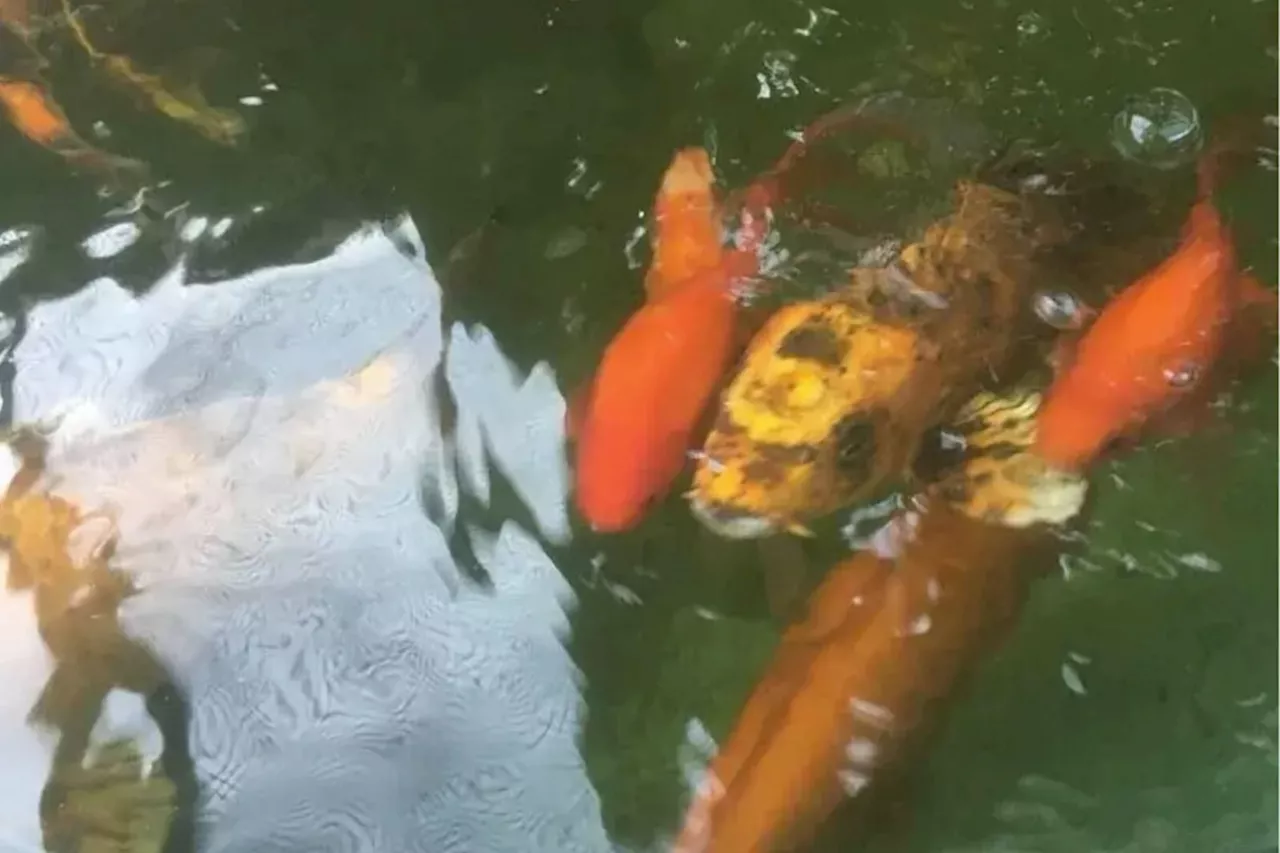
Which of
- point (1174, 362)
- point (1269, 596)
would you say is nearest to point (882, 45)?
point (1174, 362)

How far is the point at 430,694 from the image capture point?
31.6 inches

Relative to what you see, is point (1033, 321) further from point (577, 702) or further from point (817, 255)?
point (577, 702)

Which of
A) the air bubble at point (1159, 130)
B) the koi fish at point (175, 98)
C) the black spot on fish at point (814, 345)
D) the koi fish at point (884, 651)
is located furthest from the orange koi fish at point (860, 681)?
the koi fish at point (175, 98)

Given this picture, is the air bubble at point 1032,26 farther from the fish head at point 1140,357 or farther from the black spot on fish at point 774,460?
the black spot on fish at point 774,460

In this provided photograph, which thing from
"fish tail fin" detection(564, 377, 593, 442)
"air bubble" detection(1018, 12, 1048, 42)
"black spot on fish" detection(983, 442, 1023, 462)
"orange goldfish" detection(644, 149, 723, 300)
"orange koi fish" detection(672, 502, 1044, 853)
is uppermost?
"air bubble" detection(1018, 12, 1048, 42)

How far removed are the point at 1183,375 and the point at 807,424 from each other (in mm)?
213

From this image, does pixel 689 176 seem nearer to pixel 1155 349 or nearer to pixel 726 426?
pixel 726 426

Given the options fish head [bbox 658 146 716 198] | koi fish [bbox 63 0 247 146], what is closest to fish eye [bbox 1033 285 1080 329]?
fish head [bbox 658 146 716 198]

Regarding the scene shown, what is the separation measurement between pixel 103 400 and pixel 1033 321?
570 millimetres

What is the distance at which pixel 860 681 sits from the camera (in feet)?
2.54

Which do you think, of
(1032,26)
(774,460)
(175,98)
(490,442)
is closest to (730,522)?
(774,460)

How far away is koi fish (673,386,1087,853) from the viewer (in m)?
0.76

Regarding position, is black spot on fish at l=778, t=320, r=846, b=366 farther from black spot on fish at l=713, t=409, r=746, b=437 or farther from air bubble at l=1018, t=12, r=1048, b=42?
air bubble at l=1018, t=12, r=1048, b=42

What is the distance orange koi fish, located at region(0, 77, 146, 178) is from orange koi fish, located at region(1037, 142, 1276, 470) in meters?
0.61
